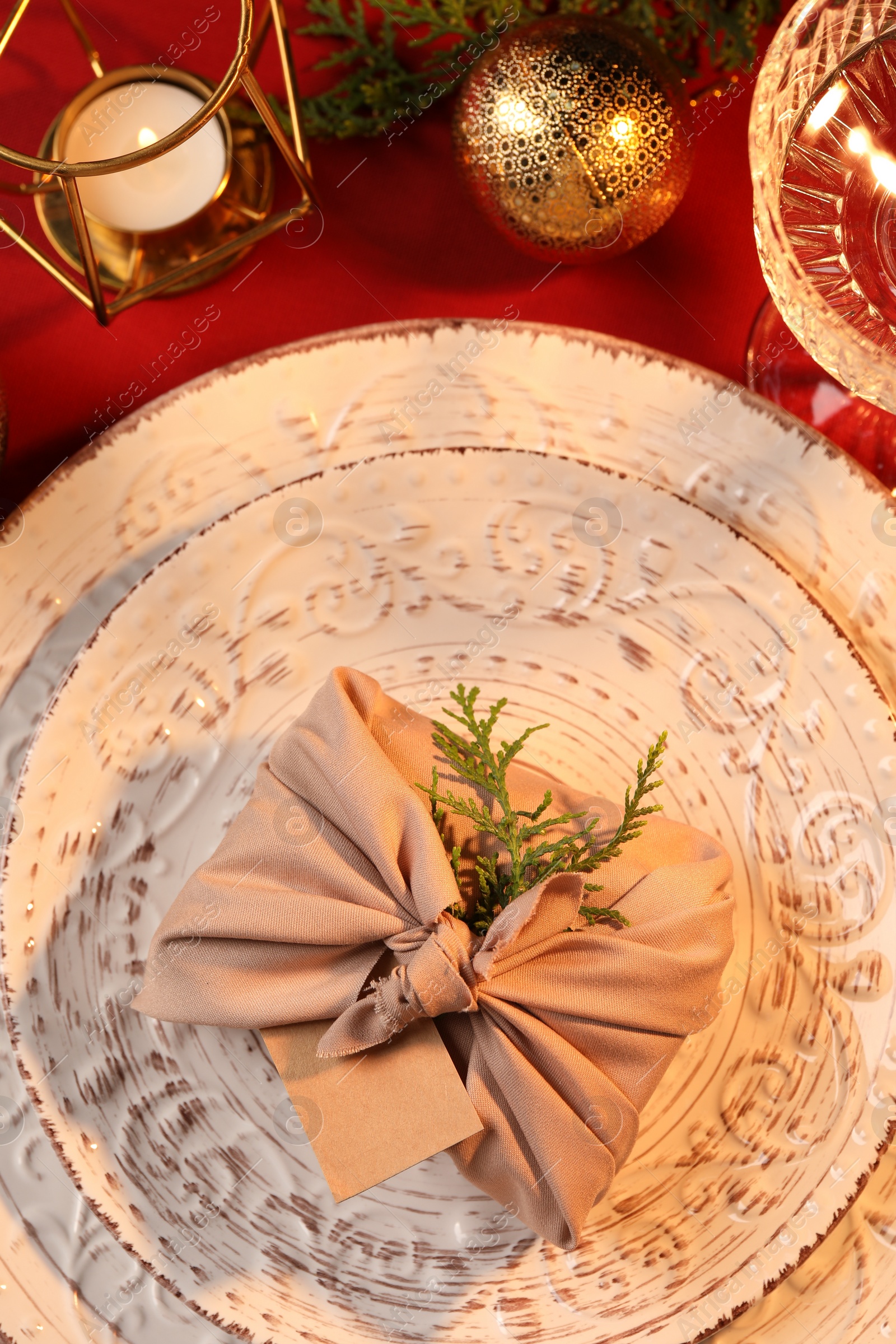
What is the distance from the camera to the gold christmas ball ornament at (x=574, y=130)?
92cm

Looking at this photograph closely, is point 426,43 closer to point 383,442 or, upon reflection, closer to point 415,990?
point 383,442

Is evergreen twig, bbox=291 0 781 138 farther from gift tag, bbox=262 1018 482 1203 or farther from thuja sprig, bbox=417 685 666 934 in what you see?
gift tag, bbox=262 1018 482 1203

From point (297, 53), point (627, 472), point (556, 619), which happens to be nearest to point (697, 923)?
→ point (556, 619)

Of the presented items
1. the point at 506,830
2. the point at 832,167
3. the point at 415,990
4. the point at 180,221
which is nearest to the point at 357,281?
the point at 180,221

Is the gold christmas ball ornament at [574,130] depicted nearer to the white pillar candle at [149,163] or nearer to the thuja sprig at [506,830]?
the white pillar candle at [149,163]

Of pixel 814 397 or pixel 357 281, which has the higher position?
pixel 357 281

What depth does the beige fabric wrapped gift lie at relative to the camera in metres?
0.76

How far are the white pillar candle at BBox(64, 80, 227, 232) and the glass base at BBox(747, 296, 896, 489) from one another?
59cm

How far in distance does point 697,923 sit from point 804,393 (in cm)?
62

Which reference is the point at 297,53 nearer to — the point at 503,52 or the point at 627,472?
the point at 503,52

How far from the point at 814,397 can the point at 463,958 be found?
72 centimetres

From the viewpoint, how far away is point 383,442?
0.96 meters

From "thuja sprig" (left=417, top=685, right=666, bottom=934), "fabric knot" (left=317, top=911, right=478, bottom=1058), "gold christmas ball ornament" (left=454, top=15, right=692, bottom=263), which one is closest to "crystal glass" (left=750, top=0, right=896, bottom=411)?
"gold christmas ball ornament" (left=454, top=15, right=692, bottom=263)

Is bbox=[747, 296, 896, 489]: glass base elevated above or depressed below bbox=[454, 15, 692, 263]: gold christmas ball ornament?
below
